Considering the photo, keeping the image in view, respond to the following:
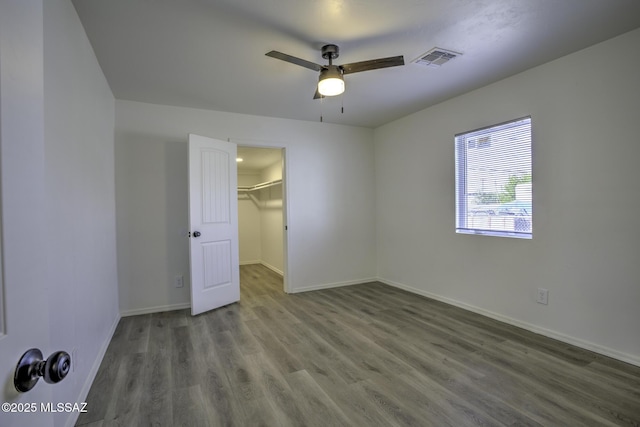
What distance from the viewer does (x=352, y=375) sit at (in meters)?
2.14

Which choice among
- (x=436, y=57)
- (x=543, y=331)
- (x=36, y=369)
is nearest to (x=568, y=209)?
(x=543, y=331)

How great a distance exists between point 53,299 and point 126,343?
4.94 ft

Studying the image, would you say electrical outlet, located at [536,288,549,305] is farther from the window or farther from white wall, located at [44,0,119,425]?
white wall, located at [44,0,119,425]

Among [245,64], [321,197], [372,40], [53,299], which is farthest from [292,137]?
[53,299]

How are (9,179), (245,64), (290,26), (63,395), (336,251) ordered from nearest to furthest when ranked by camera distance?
(9,179) < (63,395) < (290,26) < (245,64) < (336,251)

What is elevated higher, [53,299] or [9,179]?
[9,179]

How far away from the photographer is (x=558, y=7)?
194 centimetres

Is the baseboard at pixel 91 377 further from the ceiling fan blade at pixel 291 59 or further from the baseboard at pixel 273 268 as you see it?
the baseboard at pixel 273 268

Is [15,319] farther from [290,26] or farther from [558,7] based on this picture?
[558,7]

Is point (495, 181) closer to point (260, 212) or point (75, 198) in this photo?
point (75, 198)

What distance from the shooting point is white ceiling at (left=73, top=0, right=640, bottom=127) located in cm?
194

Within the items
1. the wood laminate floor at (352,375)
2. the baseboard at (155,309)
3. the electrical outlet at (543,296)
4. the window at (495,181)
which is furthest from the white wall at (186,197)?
the electrical outlet at (543,296)

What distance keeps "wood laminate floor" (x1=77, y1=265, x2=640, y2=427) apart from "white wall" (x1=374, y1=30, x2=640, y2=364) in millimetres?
275

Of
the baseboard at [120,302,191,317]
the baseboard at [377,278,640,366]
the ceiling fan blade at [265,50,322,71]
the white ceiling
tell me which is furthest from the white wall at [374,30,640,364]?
the baseboard at [120,302,191,317]
